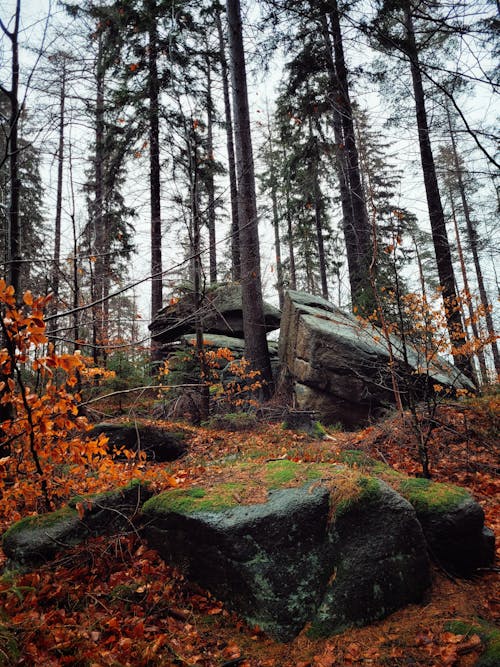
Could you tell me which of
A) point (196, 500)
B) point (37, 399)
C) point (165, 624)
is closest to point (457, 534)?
point (196, 500)

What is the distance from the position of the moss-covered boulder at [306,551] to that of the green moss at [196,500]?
14 millimetres

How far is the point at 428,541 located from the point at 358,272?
301 inches

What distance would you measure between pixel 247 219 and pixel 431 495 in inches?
290

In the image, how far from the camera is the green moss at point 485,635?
2120mm

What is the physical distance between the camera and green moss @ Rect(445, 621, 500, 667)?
212cm

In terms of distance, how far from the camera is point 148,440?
6.50 m

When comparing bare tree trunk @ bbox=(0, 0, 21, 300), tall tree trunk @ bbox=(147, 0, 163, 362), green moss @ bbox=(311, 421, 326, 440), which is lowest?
green moss @ bbox=(311, 421, 326, 440)

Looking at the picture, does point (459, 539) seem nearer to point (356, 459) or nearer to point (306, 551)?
point (306, 551)

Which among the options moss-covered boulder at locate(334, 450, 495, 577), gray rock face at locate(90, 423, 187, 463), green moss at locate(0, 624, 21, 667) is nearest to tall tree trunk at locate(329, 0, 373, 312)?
gray rock face at locate(90, 423, 187, 463)

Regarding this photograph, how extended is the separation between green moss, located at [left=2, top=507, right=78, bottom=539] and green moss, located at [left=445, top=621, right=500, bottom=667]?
3422mm

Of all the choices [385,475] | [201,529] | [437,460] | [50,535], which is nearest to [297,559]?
[201,529]

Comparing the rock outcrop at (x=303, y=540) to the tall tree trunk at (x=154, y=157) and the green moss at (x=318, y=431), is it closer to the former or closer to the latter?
the green moss at (x=318, y=431)

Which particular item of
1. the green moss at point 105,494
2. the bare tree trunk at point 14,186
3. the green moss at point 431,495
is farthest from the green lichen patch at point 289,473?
the bare tree trunk at point 14,186

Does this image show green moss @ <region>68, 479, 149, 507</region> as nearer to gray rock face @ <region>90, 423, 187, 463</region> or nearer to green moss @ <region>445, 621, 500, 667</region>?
gray rock face @ <region>90, 423, 187, 463</region>
